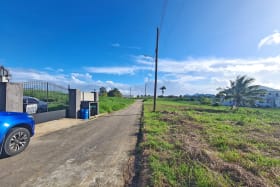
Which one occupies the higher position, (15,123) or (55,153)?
(15,123)

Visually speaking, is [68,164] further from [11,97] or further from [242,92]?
[242,92]

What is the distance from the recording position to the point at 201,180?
3.31 meters

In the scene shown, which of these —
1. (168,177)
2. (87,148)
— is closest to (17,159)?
(87,148)

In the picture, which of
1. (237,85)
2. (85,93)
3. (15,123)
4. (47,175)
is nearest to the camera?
(47,175)

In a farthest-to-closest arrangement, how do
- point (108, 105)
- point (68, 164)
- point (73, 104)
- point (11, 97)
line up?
1. point (108, 105)
2. point (73, 104)
3. point (11, 97)
4. point (68, 164)

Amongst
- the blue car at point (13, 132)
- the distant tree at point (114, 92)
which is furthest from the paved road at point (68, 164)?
the distant tree at point (114, 92)

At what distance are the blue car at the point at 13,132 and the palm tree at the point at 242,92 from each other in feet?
98.2

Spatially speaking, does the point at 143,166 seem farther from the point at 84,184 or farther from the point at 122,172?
the point at 84,184

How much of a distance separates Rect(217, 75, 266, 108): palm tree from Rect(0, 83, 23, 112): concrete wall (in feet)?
96.3

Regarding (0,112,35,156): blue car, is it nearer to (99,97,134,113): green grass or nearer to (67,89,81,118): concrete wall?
(67,89,81,118): concrete wall

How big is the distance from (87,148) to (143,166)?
2393 mm

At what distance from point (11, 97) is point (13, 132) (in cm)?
399

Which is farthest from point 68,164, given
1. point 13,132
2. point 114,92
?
point 114,92

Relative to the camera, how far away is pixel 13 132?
4.62 meters
